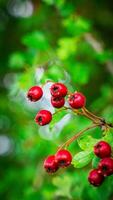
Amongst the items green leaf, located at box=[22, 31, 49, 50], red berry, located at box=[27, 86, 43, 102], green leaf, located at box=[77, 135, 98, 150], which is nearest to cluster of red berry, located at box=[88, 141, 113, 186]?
green leaf, located at box=[77, 135, 98, 150]

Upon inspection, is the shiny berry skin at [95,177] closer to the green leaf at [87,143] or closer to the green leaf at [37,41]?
the green leaf at [87,143]

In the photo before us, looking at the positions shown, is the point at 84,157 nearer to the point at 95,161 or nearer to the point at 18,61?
the point at 95,161

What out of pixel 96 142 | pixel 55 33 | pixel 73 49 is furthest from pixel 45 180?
pixel 96 142

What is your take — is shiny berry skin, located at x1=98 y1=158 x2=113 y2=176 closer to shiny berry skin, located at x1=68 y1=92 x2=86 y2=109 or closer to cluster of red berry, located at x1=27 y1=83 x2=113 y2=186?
cluster of red berry, located at x1=27 y1=83 x2=113 y2=186

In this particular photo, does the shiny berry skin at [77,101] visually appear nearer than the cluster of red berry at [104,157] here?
No

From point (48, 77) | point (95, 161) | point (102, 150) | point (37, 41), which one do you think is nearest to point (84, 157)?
point (95, 161)

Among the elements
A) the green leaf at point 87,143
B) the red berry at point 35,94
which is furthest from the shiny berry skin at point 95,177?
the red berry at point 35,94
